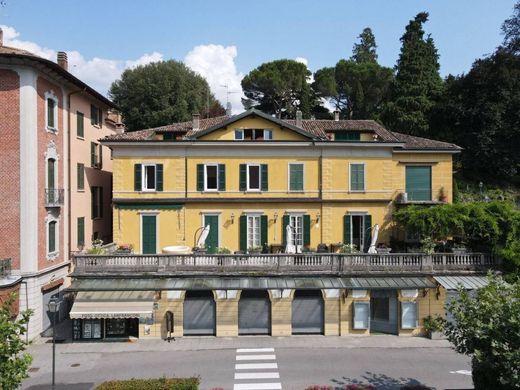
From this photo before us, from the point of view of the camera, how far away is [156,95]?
56031 mm

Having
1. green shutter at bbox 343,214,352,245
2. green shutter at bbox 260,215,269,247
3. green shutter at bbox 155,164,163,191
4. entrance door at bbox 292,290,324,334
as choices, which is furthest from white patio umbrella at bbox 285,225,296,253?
green shutter at bbox 155,164,163,191

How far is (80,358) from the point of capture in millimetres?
20766

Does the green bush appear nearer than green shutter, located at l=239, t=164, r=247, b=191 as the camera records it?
Yes

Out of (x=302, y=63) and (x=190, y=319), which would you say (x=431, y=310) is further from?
(x=302, y=63)

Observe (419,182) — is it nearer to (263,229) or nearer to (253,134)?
(263,229)

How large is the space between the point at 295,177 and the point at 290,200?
1649 millimetres

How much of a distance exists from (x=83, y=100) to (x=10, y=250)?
39.9ft

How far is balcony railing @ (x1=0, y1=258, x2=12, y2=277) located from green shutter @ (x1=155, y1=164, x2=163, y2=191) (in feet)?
31.7

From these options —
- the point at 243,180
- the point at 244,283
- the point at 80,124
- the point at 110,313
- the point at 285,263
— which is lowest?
the point at 110,313

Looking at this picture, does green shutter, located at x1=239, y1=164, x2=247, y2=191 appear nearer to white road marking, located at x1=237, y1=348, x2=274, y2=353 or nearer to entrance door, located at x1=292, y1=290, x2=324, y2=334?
entrance door, located at x1=292, y1=290, x2=324, y2=334

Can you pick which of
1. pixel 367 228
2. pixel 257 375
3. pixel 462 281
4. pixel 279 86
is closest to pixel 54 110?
pixel 257 375

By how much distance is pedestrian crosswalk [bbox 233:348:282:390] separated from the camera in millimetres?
17438

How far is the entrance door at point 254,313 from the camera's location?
77.3 ft

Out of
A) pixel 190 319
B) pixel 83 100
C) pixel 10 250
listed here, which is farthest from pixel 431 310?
pixel 83 100
